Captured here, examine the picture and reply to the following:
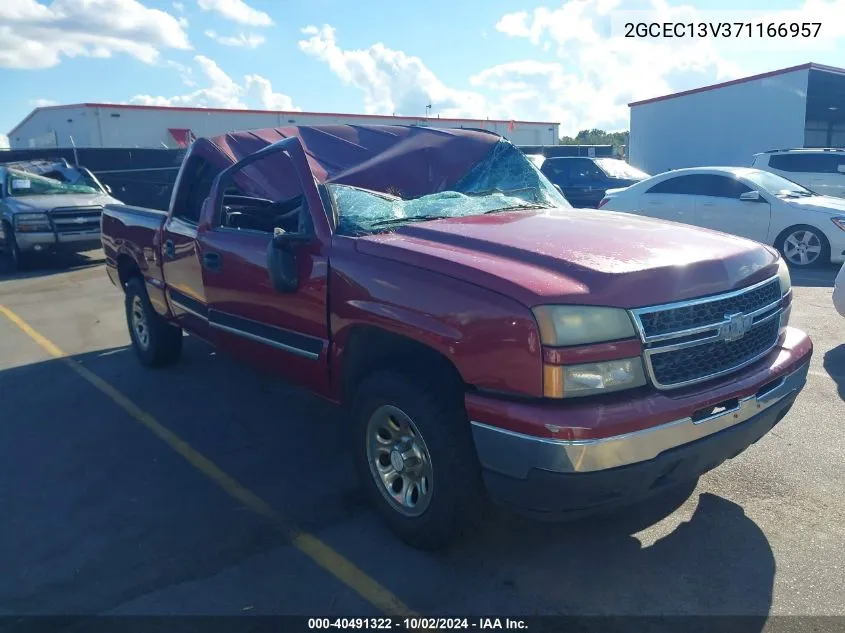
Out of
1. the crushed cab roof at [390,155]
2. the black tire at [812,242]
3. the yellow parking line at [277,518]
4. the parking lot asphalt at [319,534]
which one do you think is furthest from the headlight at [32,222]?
the black tire at [812,242]

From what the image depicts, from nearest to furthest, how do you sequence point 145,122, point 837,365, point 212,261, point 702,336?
point 702,336
point 212,261
point 837,365
point 145,122

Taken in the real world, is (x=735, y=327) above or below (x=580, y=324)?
below

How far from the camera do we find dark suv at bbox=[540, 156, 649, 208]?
16828 millimetres

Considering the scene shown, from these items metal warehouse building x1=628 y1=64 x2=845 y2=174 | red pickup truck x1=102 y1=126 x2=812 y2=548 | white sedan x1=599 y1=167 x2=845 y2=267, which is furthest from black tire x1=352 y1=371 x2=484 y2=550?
metal warehouse building x1=628 y1=64 x2=845 y2=174

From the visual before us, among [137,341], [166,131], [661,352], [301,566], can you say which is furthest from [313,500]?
[166,131]

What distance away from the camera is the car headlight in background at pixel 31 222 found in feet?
40.9

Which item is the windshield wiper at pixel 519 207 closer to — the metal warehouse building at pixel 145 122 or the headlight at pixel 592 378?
the headlight at pixel 592 378

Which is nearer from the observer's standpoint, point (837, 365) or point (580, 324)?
point (580, 324)

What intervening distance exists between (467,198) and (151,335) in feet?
11.0

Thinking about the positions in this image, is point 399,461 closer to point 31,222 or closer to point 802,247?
point 802,247

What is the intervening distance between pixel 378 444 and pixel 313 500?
0.71 m

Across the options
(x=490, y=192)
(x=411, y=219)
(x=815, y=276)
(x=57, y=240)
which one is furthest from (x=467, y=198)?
(x=57, y=240)

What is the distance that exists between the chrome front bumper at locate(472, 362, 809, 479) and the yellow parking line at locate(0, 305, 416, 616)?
2.51 feet

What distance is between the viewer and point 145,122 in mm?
28297
